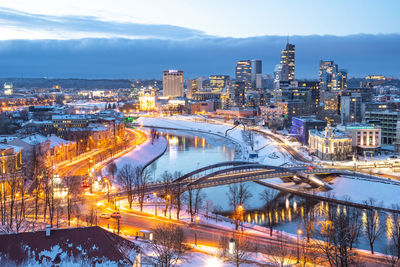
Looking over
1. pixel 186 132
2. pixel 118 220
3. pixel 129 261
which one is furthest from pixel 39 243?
pixel 186 132

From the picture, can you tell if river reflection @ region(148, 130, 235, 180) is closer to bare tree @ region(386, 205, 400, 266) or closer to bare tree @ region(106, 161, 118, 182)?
bare tree @ region(106, 161, 118, 182)

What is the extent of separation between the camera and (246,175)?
33.6 metres

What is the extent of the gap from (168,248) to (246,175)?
1724 centimetres

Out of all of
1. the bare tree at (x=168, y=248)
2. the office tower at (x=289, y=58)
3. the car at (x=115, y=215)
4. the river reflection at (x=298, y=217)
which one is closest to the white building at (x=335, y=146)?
the river reflection at (x=298, y=217)

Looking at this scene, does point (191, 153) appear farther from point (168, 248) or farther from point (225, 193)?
point (168, 248)

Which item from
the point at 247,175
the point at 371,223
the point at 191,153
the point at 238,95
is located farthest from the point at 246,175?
the point at 238,95

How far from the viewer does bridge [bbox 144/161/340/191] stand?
1251 inches

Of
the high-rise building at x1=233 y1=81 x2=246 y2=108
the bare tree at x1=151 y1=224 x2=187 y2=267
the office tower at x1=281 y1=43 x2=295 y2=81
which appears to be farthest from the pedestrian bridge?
the office tower at x1=281 y1=43 x2=295 y2=81

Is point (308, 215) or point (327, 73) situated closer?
point (308, 215)

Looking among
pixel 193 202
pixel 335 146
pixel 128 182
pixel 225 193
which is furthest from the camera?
pixel 335 146

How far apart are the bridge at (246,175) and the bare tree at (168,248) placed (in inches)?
455

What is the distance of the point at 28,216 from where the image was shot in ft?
80.4

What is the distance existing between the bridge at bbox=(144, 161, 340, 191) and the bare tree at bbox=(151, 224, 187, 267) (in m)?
11.6

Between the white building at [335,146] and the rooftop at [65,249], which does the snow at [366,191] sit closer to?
the white building at [335,146]
